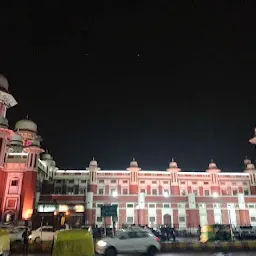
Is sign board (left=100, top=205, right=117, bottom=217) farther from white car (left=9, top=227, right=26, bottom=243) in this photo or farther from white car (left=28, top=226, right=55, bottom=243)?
white car (left=9, top=227, right=26, bottom=243)

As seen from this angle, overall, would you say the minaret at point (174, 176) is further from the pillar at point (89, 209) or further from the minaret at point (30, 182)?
the minaret at point (30, 182)

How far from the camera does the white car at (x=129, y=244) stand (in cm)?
1686

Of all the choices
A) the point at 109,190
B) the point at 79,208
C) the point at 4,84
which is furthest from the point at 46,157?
the point at 4,84

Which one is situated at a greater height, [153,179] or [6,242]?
[153,179]

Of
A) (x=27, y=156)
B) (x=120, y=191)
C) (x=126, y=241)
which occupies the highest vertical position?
(x=27, y=156)

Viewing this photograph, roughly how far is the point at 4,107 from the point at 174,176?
37.3 m

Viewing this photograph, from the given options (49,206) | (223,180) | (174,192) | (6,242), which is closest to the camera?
(6,242)

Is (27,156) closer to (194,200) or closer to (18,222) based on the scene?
(18,222)

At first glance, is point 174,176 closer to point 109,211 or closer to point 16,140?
point 16,140

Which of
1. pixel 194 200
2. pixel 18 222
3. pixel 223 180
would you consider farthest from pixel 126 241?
pixel 223 180

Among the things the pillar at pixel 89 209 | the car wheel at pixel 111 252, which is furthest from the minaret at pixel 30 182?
the car wheel at pixel 111 252

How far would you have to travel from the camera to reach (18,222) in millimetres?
41188

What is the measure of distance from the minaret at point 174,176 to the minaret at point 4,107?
34.4m

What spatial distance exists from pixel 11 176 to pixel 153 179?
29.8 m
